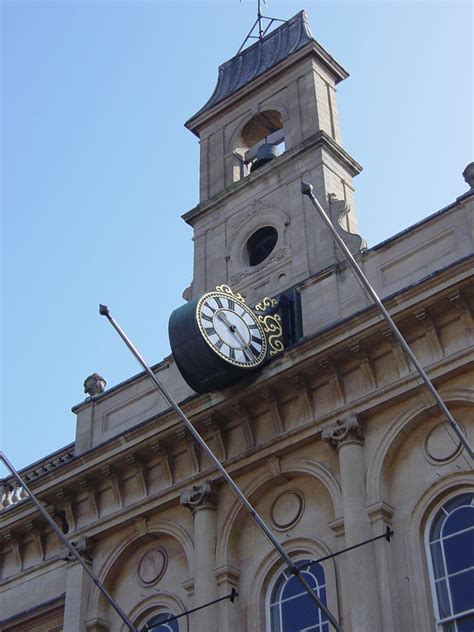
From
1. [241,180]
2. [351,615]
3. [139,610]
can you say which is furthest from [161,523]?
[241,180]

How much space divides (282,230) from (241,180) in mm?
2622

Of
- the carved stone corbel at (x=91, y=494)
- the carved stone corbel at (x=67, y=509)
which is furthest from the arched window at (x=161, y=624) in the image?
the carved stone corbel at (x=67, y=509)

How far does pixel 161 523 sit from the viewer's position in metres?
27.4

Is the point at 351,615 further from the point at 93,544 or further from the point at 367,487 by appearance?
the point at 93,544

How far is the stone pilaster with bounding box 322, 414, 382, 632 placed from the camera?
2244 cm

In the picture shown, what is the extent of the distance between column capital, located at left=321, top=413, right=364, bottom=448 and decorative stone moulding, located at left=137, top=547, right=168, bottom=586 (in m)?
4.77

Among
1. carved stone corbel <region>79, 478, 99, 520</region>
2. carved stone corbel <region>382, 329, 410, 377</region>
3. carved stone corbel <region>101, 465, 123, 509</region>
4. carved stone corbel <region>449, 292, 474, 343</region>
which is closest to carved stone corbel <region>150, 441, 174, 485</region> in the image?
carved stone corbel <region>101, 465, 123, 509</region>

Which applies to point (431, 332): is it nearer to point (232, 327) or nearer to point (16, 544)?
point (232, 327)

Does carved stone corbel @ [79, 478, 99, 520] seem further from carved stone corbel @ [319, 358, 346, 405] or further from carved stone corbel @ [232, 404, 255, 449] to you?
carved stone corbel @ [319, 358, 346, 405]

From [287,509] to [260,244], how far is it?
7982 millimetres

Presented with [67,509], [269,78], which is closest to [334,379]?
[67,509]

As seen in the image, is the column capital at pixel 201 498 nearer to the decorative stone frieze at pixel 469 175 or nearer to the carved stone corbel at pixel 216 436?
the carved stone corbel at pixel 216 436

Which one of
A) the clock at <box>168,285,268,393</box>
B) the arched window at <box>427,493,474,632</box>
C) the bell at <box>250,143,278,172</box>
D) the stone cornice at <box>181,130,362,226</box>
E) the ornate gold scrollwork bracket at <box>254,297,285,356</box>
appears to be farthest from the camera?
the bell at <box>250,143,278,172</box>

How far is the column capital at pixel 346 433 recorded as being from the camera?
24.8m
